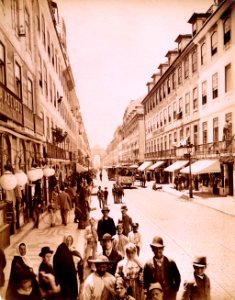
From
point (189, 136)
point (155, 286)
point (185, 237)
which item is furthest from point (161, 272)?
point (189, 136)

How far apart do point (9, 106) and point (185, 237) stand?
699cm

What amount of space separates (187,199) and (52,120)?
33.7 ft

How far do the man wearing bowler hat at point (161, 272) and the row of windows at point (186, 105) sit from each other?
429 inches

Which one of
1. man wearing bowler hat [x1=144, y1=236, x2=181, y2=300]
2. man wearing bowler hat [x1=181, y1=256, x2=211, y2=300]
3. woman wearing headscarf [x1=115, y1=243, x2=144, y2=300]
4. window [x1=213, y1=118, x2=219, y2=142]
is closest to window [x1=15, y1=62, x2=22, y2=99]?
woman wearing headscarf [x1=115, y1=243, x2=144, y2=300]

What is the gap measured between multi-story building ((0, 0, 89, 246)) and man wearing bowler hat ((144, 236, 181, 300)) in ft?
12.6

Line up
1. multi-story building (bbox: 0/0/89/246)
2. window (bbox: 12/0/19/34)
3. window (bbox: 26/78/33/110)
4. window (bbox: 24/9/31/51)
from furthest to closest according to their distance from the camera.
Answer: window (bbox: 26/78/33/110)
window (bbox: 24/9/31/51)
window (bbox: 12/0/19/34)
multi-story building (bbox: 0/0/89/246)

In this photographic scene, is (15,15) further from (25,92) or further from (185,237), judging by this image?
(185,237)

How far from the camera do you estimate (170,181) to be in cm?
3077

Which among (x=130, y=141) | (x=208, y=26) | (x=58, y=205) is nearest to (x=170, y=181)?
(x=130, y=141)

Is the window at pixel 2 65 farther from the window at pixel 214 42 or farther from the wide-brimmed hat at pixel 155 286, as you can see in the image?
the window at pixel 214 42

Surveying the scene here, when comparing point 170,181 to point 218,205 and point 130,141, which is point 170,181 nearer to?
point 130,141

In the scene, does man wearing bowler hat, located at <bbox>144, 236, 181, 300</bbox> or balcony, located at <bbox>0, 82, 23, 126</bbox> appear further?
balcony, located at <bbox>0, 82, 23, 126</bbox>

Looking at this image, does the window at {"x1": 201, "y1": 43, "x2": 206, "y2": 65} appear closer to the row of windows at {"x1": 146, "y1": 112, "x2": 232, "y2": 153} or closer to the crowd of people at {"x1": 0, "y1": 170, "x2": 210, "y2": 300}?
the row of windows at {"x1": 146, "y1": 112, "x2": 232, "y2": 153}

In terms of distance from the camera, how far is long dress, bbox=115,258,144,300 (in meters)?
4.88
